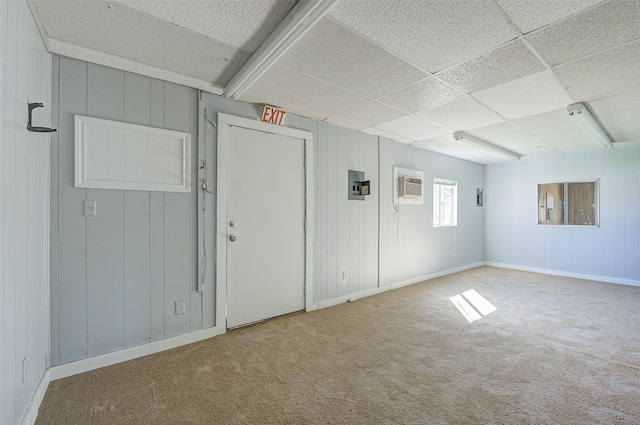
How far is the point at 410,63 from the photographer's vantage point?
2285 mm

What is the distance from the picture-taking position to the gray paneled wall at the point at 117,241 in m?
2.14

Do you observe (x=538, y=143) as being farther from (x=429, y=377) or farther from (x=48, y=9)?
(x=48, y=9)

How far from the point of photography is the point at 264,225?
10.5 feet

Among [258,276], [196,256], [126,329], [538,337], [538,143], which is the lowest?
[538,337]

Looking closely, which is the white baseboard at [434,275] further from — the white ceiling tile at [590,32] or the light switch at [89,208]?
the light switch at [89,208]

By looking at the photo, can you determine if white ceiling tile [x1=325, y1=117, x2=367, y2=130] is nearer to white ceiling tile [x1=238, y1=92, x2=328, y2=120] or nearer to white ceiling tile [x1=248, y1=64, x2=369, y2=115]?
white ceiling tile [x1=238, y1=92, x2=328, y2=120]

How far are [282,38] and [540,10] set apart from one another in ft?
5.19

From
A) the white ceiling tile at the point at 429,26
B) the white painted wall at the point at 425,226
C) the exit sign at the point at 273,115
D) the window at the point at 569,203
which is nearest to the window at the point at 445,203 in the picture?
the white painted wall at the point at 425,226

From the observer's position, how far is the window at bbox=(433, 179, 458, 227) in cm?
576

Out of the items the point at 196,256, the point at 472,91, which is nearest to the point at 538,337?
the point at 472,91

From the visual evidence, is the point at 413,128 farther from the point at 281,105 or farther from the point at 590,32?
the point at 590,32

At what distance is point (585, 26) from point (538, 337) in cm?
271

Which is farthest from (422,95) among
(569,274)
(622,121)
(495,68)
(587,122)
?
(569,274)

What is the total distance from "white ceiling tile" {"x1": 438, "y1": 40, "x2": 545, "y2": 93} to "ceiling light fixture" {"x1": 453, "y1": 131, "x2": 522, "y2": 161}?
1582 millimetres
